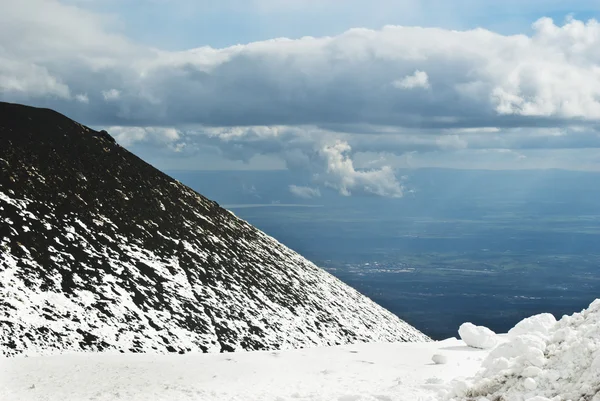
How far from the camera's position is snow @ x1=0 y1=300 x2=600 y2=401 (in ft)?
59.8

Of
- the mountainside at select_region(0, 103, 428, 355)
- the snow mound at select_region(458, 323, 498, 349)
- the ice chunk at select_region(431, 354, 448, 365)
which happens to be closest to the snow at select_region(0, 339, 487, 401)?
the ice chunk at select_region(431, 354, 448, 365)

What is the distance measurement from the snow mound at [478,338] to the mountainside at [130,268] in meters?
8.91

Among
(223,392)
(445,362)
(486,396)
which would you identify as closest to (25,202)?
(223,392)

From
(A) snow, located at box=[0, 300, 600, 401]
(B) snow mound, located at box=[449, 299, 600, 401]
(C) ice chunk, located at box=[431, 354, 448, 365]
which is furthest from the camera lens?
(C) ice chunk, located at box=[431, 354, 448, 365]

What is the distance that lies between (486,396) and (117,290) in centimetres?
1912

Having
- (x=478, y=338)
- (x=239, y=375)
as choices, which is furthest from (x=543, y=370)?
(x=478, y=338)

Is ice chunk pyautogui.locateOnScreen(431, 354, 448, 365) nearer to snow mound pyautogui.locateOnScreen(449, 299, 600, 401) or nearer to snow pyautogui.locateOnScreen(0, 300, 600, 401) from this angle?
snow pyautogui.locateOnScreen(0, 300, 600, 401)

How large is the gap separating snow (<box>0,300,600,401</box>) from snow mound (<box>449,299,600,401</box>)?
28 millimetres

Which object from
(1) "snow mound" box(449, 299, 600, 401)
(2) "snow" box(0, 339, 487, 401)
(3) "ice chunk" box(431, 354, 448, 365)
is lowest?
(2) "snow" box(0, 339, 487, 401)

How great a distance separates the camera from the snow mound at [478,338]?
28938mm

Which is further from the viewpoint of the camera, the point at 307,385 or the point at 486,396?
the point at 307,385

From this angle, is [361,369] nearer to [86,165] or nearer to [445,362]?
[445,362]

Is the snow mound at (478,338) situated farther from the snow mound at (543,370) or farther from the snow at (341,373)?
the snow mound at (543,370)

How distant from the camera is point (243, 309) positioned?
35531mm
